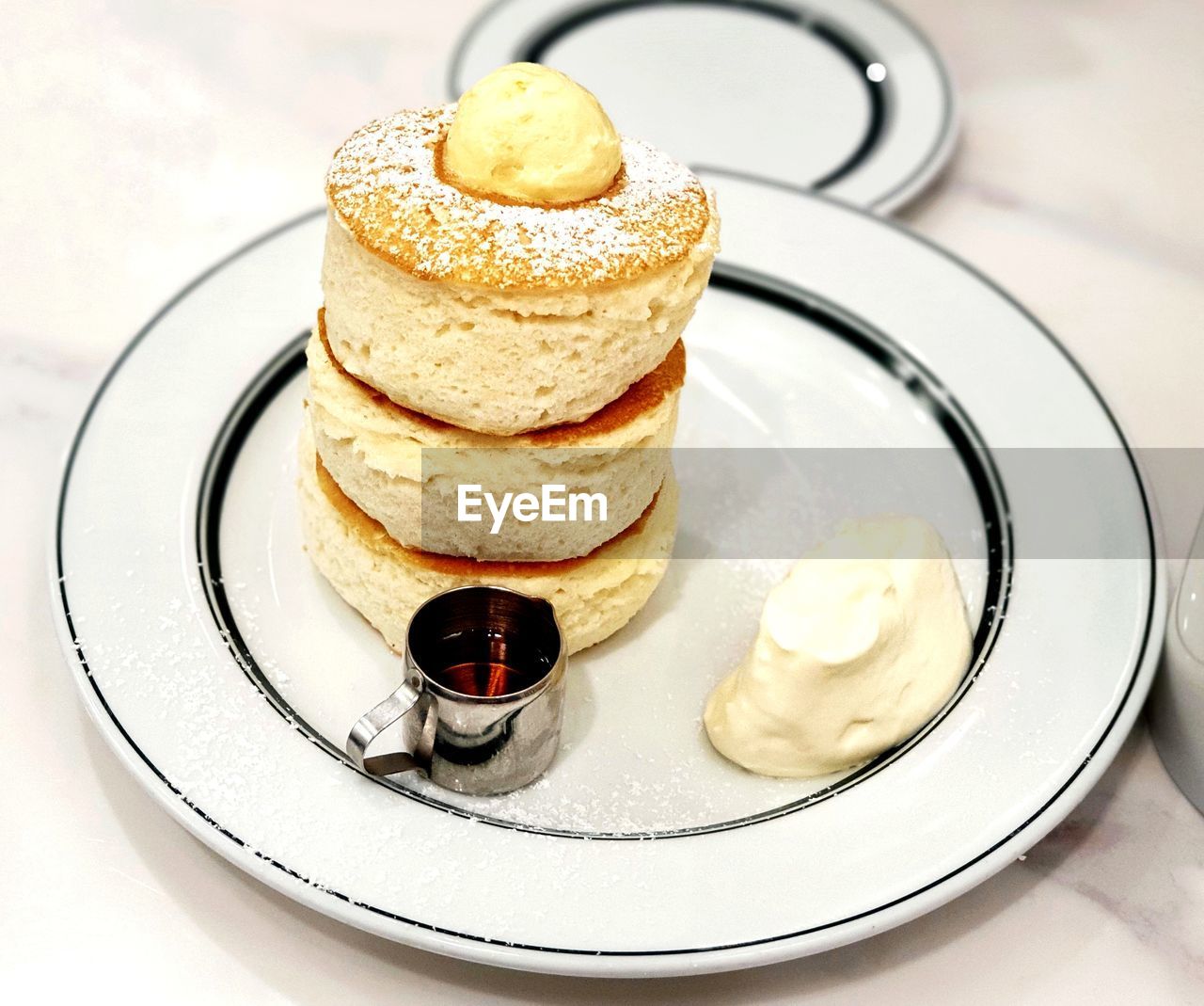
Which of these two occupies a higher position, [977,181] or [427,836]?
[977,181]

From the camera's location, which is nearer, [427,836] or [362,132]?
[427,836]

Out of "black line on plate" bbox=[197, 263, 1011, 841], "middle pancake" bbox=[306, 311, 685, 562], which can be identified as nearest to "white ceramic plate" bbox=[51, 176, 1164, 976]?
"black line on plate" bbox=[197, 263, 1011, 841]

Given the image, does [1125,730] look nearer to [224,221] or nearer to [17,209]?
[224,221]

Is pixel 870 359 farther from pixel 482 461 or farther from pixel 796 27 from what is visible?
pixel 796 27

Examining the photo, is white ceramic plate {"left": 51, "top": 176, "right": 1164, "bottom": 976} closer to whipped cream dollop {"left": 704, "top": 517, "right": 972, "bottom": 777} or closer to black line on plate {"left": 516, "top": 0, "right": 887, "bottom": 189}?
whipped cream dollop {"left": 704, "top": 517, "right": 972, "bottom": 777}

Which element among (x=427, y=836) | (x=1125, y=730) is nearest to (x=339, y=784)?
(x=427, y=836)

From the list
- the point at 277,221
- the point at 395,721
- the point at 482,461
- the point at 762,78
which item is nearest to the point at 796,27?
the point at 762,78
